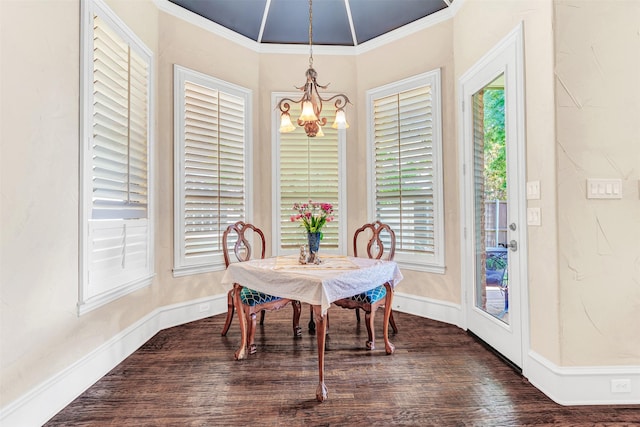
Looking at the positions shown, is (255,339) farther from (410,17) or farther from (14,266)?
(410,17)

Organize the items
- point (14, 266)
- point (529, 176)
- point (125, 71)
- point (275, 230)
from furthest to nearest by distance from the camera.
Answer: point (275, 230), point (125, 71), point (529, 176), point (14, 266)

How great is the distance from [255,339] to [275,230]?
144 centimetres

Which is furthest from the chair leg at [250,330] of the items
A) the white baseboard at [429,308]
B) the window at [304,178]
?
the white baseboard at [429,308]

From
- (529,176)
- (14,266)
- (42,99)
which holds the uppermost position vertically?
(42,99)

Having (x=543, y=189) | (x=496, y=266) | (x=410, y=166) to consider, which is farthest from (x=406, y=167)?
(x=543, y=189)

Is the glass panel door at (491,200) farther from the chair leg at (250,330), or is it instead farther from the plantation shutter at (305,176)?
the chair leg at (250,330)

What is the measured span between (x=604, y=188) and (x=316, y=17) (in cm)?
331

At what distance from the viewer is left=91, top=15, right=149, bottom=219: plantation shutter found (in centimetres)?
245

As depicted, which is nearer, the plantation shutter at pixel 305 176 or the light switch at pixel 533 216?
the light switch at pixel 533 216

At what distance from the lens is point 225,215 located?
388cm

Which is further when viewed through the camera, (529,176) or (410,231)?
(410,231)

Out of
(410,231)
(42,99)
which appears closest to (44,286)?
(42,99)

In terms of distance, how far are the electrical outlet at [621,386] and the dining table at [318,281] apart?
1385 millimetres

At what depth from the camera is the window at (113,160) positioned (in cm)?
231
